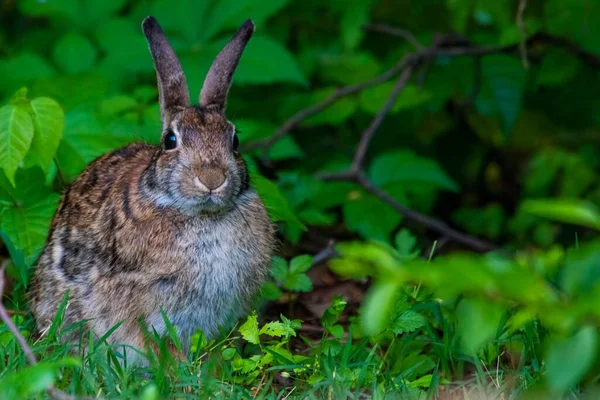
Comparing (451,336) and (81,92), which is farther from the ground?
(81,92)

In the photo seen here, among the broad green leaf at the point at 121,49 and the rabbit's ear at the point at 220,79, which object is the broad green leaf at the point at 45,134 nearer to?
the rabbit's ear at the point at 220,79

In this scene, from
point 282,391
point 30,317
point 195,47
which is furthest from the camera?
point 195,47

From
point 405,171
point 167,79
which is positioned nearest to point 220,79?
point 167,79

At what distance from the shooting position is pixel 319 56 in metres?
6.29

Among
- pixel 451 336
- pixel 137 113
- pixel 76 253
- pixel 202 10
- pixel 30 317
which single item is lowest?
pixel 451 336

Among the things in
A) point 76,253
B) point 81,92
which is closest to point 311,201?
point 81,92

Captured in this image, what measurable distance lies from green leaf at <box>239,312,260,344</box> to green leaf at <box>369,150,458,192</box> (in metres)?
2.17

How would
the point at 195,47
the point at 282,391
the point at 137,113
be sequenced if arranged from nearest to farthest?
the point at 282,391, the point at 137,113, the point at 195,47

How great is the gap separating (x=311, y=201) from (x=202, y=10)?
1289 millimetres

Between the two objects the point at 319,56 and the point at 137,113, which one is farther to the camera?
the point at 319,56

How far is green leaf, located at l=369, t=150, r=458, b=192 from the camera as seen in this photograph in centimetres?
568

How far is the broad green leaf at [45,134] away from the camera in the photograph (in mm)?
4250

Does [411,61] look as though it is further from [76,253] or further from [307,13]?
[76,253]

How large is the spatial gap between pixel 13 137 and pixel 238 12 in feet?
6.01
